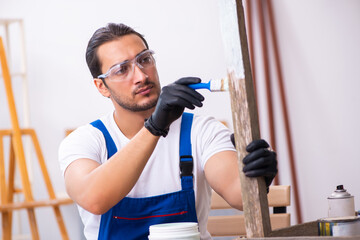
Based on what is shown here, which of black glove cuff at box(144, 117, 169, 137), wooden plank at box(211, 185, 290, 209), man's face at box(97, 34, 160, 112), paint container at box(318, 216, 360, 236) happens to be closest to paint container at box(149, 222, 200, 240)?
paint container at box(318, 216, 360, 236)

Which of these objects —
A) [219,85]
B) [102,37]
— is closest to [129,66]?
[102,37]

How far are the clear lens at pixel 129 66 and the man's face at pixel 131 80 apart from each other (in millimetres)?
12

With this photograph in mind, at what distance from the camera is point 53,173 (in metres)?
3.95

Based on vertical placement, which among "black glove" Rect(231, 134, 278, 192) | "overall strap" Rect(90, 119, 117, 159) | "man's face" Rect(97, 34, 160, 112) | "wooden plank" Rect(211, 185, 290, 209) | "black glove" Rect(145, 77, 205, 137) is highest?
"man's face" Rect(97, 34, 160, 112)

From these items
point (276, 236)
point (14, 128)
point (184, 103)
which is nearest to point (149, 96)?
point (184, 103)

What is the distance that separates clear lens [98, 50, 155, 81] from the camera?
1.84 metres

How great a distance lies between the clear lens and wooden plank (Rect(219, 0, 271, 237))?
748 millimetres

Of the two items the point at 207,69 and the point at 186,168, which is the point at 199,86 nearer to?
the point at 186,168

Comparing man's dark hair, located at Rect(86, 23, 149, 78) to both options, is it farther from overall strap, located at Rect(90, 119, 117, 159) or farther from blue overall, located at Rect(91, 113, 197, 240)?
blue overall, located at Rect(91, 113, 197, 240)

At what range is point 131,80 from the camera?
1827 millimetres

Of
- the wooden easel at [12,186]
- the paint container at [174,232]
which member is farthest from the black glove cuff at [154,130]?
the wooden easel at [12,186]

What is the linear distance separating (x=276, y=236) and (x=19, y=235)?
3.05 metres

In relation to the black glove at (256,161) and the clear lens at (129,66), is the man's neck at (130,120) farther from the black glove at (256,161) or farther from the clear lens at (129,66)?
the black glove at (256,161)

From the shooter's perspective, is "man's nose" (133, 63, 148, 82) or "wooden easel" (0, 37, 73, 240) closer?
"man's nose" (133, 63, 148, 82)
